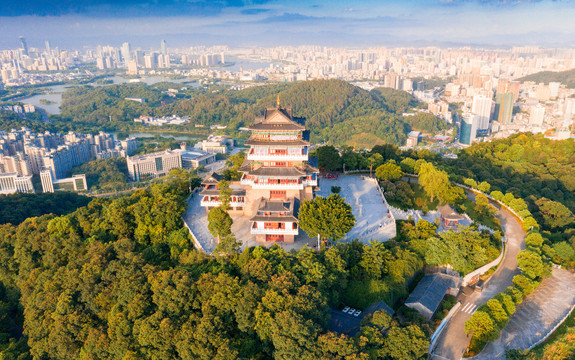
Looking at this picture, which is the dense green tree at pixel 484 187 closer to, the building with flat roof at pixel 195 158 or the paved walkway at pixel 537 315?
the paved walkway at pixel 537 315

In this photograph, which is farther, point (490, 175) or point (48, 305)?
point (490, 175)

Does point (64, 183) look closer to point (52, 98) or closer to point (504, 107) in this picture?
point (52, 98)

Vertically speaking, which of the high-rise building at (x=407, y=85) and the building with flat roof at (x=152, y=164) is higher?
the high-rise building at (x=407, y=85)

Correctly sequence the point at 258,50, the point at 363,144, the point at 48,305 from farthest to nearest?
the point at 258,50 → the point at 363,144 → the point at 48,305

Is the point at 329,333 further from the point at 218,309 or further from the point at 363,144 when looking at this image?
the point at 363,144

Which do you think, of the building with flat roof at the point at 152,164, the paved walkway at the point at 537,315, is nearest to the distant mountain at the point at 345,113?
the building with flat roof at the point at 152,164

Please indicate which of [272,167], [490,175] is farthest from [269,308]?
[490,175]
